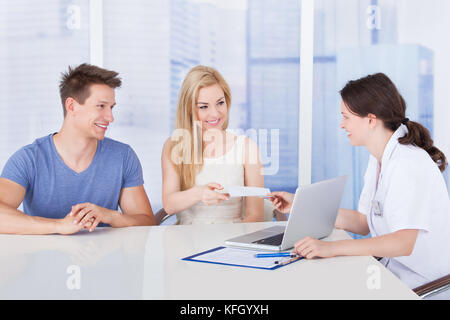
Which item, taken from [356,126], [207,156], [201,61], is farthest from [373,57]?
[356,126]

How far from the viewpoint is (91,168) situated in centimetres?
250

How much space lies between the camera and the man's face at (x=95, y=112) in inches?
99.1

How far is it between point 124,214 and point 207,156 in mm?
690

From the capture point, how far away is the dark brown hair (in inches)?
76.4

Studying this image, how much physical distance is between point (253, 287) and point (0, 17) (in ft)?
11.0

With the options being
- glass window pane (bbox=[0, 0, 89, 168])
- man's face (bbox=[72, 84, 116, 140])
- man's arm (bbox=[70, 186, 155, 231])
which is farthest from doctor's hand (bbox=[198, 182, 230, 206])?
glass window pane (bbox=[0, 0, 89, 168])

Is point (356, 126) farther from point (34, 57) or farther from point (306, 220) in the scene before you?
point (34, 57)

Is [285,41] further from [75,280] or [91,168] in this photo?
[75,280]

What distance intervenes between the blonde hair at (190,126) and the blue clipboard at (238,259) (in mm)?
1080

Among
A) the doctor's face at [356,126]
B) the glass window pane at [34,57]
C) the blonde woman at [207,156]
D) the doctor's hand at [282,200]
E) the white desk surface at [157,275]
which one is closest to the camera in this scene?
the white desk surface at [157,275]

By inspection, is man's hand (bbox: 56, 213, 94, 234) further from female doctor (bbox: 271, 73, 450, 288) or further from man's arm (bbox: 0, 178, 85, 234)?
female doctor (bbox: 271, 73, 450, 288)

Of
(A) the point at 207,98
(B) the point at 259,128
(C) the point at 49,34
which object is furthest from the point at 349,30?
(C) the point at 49,34

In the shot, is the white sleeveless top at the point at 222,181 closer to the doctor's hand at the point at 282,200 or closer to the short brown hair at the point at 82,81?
the doctor's hand at the point at 282,200

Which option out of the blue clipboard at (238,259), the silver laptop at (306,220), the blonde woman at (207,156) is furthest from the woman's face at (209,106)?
the blue clipboard at (238,259)
